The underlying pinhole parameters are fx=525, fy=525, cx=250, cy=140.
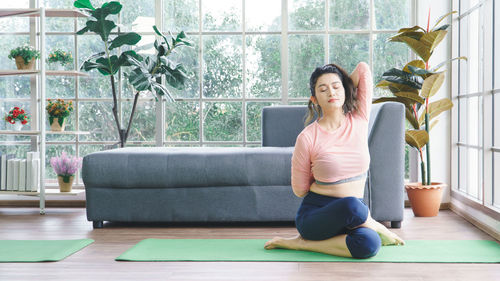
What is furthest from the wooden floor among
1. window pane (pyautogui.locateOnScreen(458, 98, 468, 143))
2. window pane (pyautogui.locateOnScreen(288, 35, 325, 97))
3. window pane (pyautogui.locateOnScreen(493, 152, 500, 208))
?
window pane (pyautogui.locateOnScreen(288, 35, 325, 97))

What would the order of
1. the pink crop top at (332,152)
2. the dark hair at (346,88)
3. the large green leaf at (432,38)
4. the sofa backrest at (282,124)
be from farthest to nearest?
the sofa backrest at (282,124) → the large green leaf at (432,38) → the dark hair at (346,88) → the pink crop top at (332,152)

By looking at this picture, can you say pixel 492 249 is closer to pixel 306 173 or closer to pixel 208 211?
pixel 306 173

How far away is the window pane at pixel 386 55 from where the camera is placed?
4145 mm

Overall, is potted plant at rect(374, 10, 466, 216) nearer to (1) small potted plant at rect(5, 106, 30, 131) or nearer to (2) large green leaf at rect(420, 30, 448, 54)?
(2) large green leaf at rect(420, 30, 448, 54)

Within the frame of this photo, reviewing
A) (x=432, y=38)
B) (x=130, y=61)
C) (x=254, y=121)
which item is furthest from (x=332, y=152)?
(x=130, y=61)

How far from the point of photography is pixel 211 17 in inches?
168

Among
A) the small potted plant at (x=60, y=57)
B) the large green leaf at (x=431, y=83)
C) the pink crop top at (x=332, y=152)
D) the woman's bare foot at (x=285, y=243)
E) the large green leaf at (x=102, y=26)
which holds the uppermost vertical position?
the large green leaf at (x=102, y=26)

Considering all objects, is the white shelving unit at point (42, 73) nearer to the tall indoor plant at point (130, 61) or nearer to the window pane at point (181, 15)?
the tall indoor plant at point (130, 61)

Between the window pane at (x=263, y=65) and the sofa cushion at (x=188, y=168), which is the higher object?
the window pane at (x=263, y=65)

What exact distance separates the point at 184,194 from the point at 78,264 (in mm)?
972

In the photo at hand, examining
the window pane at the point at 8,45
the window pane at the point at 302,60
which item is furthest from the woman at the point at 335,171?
the window pane at the point at 8,45

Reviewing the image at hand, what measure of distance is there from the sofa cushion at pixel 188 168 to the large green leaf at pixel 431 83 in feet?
3.47

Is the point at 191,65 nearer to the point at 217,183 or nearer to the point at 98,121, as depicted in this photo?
the point at 98,121

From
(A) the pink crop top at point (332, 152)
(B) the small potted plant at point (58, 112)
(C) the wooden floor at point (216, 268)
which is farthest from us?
(B) the small potted plant at point (58, 112)
